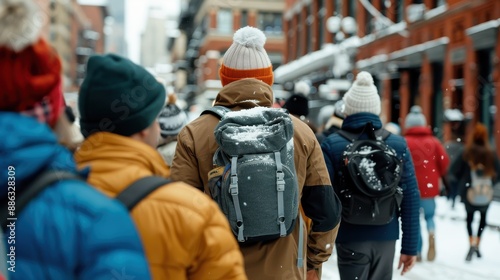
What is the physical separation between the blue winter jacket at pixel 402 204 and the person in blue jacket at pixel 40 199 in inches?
119

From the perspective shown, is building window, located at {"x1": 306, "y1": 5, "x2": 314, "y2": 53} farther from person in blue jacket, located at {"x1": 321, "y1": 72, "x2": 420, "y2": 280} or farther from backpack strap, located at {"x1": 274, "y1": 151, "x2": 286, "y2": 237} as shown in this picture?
backpack strap, located at {"x1": 274, "y1": 151, "x2": 286, "y2": 237}

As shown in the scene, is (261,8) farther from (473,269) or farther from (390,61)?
(473,269)

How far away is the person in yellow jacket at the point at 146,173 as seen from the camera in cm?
198

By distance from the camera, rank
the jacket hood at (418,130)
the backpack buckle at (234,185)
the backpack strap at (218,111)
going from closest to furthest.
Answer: the backpack buckle at (234,185)
the backpack strap at (218,111)
the jacket hood at (418,130)

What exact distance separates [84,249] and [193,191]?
0.45m

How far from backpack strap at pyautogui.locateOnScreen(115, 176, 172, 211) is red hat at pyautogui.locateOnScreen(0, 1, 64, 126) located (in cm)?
34

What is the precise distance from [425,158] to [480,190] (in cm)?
120

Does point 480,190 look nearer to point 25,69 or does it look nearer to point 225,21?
point 25,69

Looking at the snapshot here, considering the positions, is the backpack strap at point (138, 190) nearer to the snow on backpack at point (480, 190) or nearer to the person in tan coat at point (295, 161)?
the person in tan coat at point (295, 161)

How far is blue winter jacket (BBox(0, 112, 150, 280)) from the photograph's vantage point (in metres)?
1.66

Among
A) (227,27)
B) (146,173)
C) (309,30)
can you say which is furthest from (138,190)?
(227,27)

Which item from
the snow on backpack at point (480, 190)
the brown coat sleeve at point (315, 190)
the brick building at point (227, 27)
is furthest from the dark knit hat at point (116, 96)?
the brick building at point (227, 27)

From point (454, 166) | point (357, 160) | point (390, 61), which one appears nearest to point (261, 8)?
point (390, 61)

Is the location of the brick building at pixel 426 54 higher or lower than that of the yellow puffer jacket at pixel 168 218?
higher
